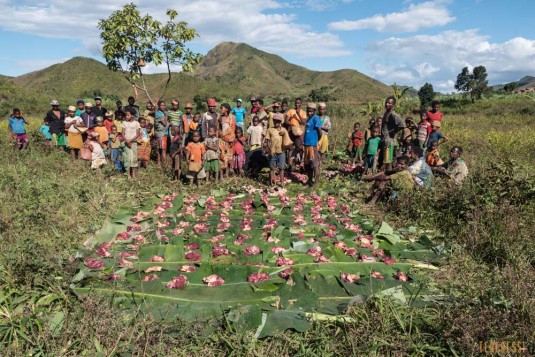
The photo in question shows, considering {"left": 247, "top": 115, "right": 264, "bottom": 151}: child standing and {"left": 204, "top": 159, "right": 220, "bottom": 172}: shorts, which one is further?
{"left": 247, "top": 115, "right": 264, "bottom": 151}: child standing

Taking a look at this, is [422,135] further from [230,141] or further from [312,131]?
[230,141]

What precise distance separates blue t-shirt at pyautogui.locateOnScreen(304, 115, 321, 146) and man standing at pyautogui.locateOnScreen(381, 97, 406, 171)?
1.54m

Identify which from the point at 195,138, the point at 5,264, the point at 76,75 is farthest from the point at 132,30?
the point at 76,75

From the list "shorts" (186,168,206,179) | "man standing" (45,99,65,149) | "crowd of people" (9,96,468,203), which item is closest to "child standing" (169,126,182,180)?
"crowd of people" (9,96,468,203)

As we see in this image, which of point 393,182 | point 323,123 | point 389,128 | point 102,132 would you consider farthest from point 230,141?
point 393,182

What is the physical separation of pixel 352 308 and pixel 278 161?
15.1ft

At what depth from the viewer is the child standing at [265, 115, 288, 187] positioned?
7219 millimetres

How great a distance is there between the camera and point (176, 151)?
779 cm

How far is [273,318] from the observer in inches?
116

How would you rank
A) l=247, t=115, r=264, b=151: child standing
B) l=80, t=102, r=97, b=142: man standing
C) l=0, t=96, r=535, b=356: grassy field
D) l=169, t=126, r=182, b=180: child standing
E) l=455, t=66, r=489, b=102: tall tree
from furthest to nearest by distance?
1. l=455, t=66, r=489, b=102: tall tree
2. l=247, t=115, r=264, b=151: child standing
3. l=80, t=102, r=97, b=142: man standing
4. l=169, t=126, r=182, b=180: child standing
5. l=0, t=96, r=535, b=356: grassy field

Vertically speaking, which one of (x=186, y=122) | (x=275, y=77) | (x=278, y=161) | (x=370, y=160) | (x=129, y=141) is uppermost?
(x=275, y=77)

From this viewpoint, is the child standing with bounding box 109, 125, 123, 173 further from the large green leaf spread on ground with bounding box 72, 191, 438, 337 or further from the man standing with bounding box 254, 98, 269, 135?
the man standing with bounding box 254, 98, 269, 135

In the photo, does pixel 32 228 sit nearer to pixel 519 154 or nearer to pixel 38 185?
pixel 38 185

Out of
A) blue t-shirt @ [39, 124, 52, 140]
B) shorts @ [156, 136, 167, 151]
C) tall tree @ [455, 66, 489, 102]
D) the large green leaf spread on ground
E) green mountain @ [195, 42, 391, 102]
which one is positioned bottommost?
the large green leaf spread on ground
